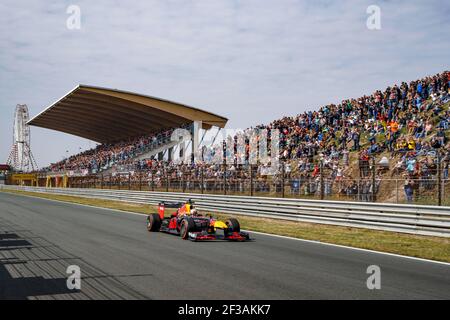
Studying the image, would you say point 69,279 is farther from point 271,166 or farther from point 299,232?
point 271,166

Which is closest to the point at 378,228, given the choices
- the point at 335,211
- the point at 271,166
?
the point at 335,211

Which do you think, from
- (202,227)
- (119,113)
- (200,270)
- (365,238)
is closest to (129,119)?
(119,113)

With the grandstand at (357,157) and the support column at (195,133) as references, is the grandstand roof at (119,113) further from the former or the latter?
the grandstand at (357,157)

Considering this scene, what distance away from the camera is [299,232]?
46.8ft

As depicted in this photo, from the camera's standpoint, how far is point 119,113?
2051 inches

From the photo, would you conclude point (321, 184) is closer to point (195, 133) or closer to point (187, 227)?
point (187, 227)

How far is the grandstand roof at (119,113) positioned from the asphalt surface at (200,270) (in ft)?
116

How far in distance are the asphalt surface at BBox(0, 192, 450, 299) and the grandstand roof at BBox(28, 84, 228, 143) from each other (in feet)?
116

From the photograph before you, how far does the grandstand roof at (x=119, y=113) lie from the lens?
46906 millimetres

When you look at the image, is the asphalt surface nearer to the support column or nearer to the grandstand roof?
the support column

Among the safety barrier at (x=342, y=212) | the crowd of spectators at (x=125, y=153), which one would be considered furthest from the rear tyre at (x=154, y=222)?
the crowd of spectators at (x=125, y=153)

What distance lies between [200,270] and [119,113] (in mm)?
45705

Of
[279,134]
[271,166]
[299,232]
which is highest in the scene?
[279,134]
